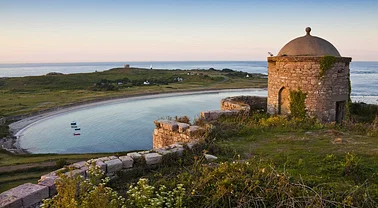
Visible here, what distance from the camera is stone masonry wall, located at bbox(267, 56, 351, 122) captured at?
12.4 meters

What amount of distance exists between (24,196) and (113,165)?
77.8 inches

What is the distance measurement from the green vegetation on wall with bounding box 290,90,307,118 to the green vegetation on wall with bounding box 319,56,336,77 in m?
1.09

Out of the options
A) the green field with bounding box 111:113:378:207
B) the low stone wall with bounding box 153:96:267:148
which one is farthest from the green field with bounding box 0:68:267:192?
the green field with bounding box 111:113:378:207

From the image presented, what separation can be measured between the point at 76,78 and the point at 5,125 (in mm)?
39489

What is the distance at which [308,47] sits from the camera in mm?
13188

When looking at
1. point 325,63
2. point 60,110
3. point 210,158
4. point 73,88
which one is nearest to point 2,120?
point 60,110

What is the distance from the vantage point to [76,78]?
213 ft

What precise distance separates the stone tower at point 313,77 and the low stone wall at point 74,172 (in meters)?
6.64

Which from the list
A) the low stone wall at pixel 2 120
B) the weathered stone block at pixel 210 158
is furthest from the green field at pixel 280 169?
the low stone wall at pixel 2 120

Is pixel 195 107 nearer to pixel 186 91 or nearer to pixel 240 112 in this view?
pixel 186 91

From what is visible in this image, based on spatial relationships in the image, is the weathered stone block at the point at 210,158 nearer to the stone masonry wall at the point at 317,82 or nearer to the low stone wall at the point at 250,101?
the stone masonry wall at the point at 317,82

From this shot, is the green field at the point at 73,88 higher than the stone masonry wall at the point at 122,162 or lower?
lower

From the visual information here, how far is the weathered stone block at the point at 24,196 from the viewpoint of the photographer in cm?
471

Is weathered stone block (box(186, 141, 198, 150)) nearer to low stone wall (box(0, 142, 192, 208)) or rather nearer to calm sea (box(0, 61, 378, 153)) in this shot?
low stone wall (box(0, 142, 192, 208))
